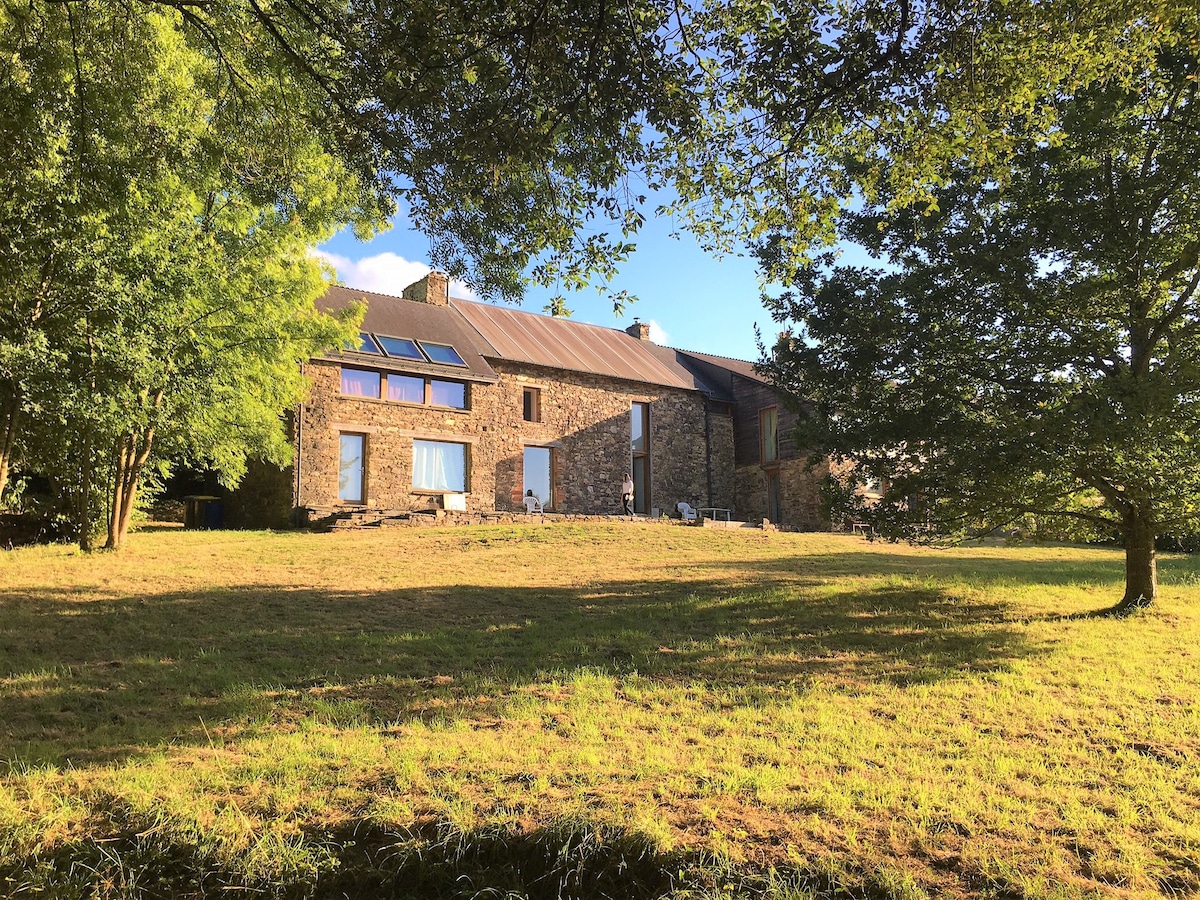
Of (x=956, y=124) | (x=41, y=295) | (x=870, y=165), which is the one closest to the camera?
(x=956, y=124)

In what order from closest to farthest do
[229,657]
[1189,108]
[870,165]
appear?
1. [870,165]
2. [229,657]
3. [1189,108]

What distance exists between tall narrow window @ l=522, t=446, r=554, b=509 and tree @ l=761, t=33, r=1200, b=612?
45.7ft

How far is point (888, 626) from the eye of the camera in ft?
29.4

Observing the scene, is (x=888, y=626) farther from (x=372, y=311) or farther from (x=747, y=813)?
(x=372, y=311)

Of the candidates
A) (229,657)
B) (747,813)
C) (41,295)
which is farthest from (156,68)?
(747,813)

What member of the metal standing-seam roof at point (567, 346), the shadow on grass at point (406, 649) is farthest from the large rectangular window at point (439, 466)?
the shadow on grass at point (406, 649)

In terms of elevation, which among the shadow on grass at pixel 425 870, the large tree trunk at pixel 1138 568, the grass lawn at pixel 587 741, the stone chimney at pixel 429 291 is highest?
the stone chimney at pixel 429 291

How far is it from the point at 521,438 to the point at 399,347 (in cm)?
439

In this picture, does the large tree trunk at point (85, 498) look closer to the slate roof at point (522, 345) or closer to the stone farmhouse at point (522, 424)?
the stone farmhouse at point (522, 424)

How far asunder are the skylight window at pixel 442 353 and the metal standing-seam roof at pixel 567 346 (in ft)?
4.51

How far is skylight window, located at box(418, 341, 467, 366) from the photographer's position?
21.6 meters

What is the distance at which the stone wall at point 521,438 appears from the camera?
19.5m

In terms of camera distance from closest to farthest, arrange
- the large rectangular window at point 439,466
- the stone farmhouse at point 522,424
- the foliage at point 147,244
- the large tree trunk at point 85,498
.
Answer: the foliage at point 147,244 → the large tree trunk at point 85,498 → the stone farmhouse at point 522,424 → the large rectangular window at point 439,466

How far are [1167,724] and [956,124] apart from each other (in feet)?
15.6
